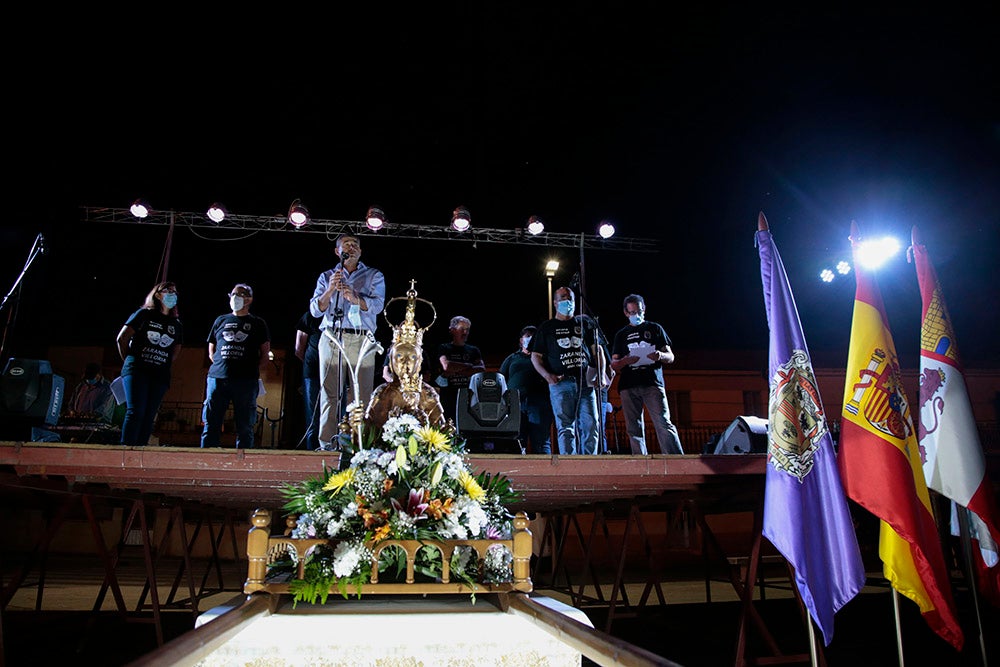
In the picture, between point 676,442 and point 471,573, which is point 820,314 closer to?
point 676,442

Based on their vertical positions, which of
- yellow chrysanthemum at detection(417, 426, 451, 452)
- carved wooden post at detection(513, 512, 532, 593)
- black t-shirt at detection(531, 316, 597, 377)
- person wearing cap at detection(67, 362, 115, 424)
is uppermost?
black t-shirt at detection(531, 316, 597, 377)

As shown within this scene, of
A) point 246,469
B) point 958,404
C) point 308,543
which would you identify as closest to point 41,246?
point 246,469

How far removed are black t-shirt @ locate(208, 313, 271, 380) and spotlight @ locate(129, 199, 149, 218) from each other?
580cm

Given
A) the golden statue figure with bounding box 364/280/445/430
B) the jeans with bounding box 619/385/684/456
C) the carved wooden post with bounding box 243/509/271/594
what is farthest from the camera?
the jeans with bounding box 619/385/684/456

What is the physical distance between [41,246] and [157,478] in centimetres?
328

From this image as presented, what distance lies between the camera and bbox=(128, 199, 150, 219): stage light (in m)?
9.93

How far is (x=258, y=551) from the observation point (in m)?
2.11

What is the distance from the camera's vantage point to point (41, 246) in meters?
5.41

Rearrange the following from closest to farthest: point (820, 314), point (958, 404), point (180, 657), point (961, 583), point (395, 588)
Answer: point (180, 657), point (395, 588), point (958, 404), point (961, 583), point (820, 314)

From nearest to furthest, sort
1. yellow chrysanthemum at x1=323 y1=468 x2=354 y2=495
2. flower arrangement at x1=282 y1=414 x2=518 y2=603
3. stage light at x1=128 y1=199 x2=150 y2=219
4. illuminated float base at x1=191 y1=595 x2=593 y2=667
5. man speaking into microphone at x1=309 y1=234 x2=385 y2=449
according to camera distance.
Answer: illuminated float base at x1=191 y1=595 x2=593 y2=667, flower arrangement at x1=282 y1=414 x2=518 y2=603, yellow chrysanthemum at x1=323 y1=468 x2=354 y2=495, man speaking into microphone at x1=309 y1=234 x2=385 y2=449, stage light at x1=128 y1=199 x2=150 y2=219

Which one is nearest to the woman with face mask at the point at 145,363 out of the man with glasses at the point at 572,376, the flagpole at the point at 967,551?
the man with glasses at the point at 572,376

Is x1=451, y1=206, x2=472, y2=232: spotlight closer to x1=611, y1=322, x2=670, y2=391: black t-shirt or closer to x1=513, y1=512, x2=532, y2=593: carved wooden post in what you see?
x1=611, y1=322, x2=670, y2=391: black t-shirt

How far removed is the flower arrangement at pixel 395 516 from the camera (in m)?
2.22

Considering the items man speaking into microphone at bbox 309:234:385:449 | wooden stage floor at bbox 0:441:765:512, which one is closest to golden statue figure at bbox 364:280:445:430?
wooden stage floor at bbox 0:441:765:512
